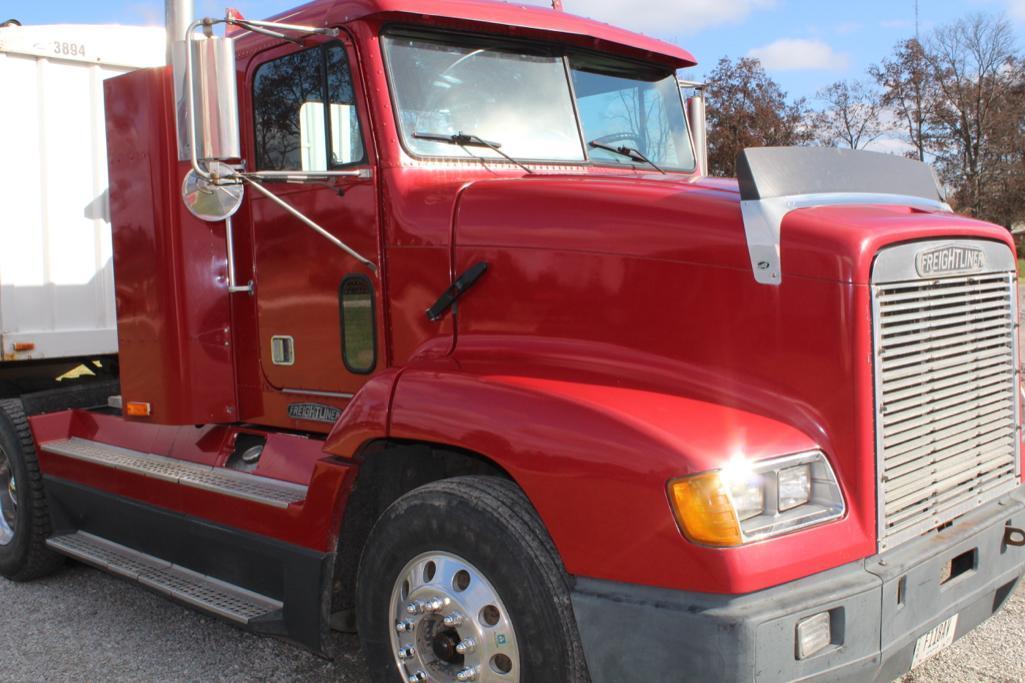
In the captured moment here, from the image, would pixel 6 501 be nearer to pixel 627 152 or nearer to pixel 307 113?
pixel 307 113

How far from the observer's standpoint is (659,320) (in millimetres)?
3074

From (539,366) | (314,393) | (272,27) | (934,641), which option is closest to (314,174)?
(272,27)

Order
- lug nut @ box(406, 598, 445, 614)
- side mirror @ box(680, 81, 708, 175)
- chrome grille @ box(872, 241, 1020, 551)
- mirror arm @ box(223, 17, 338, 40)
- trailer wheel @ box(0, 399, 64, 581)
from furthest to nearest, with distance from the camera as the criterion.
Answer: trailer wheel @ box(0, 399, 64, 581) → side mirror @ box(680, 81, 708, 175) → mirror arm @ box(223, 17, 338, 40) → lug nut @ box(406, 598, 445, 614) → chrome grille @ box(872, 241, 1020, 551)

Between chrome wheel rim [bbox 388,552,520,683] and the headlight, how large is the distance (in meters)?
0.71

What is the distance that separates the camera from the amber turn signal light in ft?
8.47

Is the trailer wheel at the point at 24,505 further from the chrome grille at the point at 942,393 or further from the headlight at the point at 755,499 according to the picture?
the chrome grille at the point at 942,393

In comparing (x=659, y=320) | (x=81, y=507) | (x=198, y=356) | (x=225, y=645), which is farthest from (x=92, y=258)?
(x=659, y=320)

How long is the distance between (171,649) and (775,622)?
10.2 feet

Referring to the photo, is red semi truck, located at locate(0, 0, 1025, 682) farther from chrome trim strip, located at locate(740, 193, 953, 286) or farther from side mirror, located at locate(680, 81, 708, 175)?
side mirror, located at locate(680, 81, 708, 175)

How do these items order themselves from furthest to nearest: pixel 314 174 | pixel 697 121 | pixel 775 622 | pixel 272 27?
1. pixel 697 121
2. pixel 314 174
3. pixel 272 27
4. pixel 775 622

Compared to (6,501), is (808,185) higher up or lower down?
higher up

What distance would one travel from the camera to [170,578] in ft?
14.5

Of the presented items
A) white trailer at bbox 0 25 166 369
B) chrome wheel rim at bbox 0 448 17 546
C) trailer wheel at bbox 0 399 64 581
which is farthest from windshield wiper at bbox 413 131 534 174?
chrome wheel rim at bbox 0 448 17 546

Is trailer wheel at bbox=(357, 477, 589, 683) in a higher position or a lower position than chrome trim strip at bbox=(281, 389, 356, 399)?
lower
